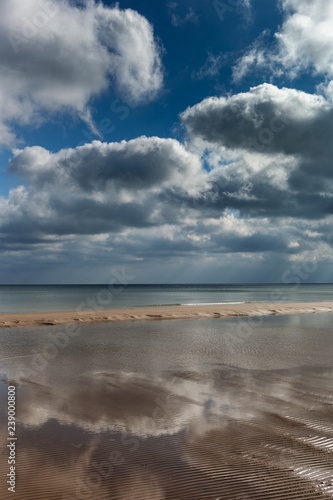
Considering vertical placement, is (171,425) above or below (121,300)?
above

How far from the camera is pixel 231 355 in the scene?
48.6ft

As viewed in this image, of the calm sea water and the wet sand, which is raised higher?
Result: the wet sand

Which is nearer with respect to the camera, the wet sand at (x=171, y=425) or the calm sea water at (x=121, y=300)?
the wet sand at (x=171, y=425)

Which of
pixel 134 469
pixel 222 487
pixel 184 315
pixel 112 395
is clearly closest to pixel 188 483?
pixel 222 487

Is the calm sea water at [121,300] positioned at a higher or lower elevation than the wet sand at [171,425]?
lower

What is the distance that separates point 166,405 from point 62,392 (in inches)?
115

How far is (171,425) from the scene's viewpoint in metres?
7.33

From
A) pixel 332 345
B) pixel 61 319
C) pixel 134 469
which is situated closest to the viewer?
pixel 134 469

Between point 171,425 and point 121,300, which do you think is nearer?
point 171,425

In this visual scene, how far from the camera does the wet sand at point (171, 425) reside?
5.18 metres

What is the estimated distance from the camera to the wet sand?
5.18 metres

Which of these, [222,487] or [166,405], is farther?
[166,405]

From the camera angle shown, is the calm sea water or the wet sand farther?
the calm sea water

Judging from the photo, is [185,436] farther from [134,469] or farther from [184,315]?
[184,315]
